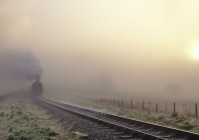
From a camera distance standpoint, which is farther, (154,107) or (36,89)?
(36,89)

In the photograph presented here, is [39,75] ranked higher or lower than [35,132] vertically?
higher

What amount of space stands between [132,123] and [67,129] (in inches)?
175

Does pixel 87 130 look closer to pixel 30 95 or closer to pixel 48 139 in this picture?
pixel 48 139

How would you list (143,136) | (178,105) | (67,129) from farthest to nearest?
(178,105)
(67,129)
(143,136)

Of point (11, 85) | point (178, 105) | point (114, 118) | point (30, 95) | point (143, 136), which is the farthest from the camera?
point (11, 85)

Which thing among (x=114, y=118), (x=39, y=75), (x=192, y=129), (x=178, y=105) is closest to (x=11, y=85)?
(x=39, y=75)

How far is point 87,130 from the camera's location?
18250mm

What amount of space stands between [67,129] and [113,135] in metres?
4.94

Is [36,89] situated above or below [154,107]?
above

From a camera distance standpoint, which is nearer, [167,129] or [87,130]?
[167,129]

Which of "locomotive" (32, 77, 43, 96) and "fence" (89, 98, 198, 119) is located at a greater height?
"locomotive" (32, 77, 43, 96)

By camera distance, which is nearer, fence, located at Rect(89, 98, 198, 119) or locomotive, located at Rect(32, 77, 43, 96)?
fence, located at Rect(89, 98, 198, 119)

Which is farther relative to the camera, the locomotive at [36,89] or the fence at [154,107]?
the locomotive at [36,89]

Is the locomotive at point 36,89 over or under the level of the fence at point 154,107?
over
